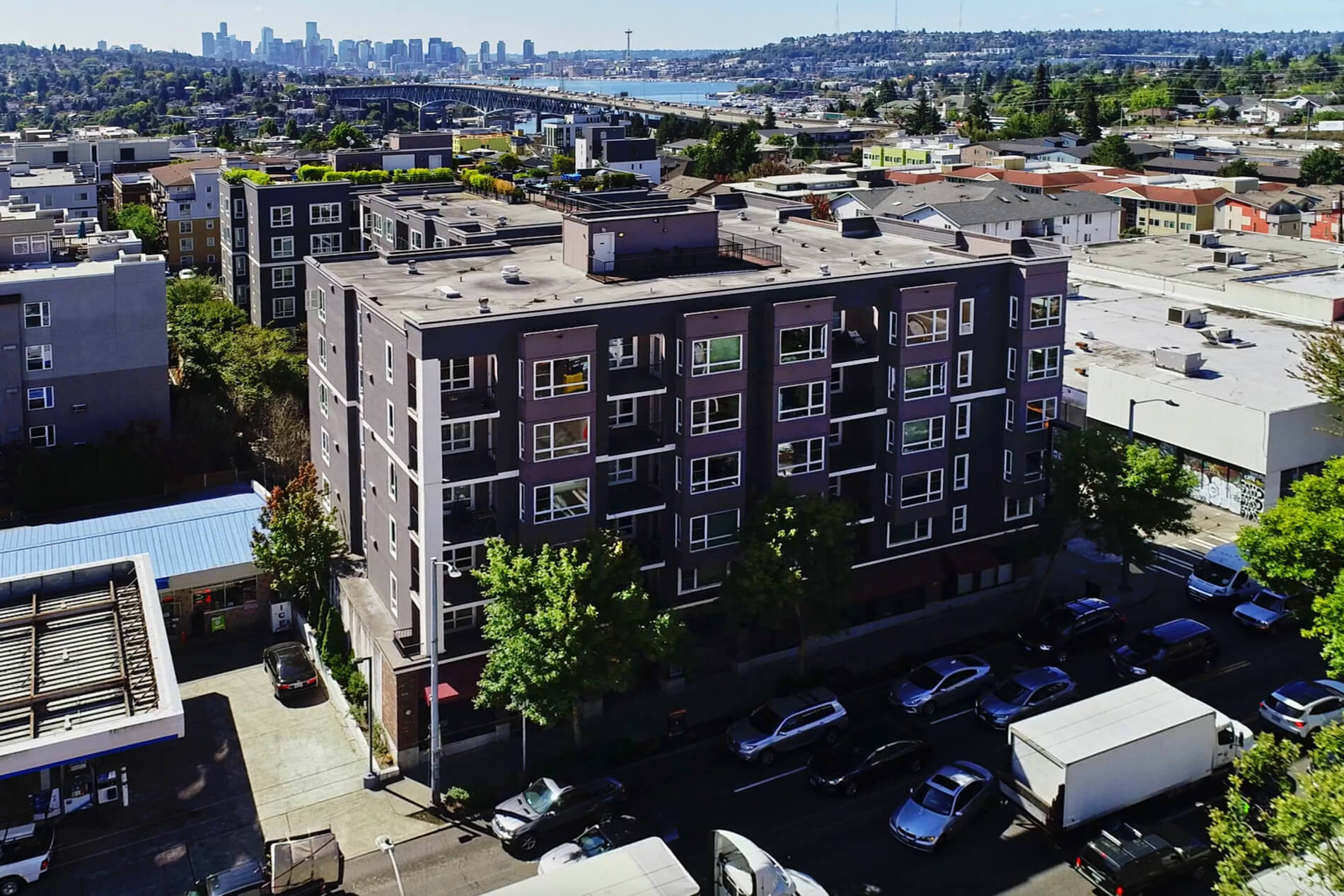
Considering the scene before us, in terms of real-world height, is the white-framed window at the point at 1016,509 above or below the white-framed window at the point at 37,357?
below

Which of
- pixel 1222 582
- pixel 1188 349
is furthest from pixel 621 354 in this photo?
pixel 1188 349

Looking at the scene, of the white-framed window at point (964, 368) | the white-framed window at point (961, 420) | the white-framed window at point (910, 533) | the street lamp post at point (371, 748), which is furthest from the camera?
the white-framed window at point (961, 420)

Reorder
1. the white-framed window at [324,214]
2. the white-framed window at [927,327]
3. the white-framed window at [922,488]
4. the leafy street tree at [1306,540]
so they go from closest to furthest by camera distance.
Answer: the leafy street tree at [1306,540] < the white-framed window at [927,327] < the white-framed window at [922,488] < the white-framed window at [324,214]

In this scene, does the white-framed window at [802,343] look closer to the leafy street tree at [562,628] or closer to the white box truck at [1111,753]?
the leafy street tree at [562,628]

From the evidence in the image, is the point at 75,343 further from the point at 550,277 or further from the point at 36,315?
the point at 550,277

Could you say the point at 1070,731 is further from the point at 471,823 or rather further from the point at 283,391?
the point at 283,391

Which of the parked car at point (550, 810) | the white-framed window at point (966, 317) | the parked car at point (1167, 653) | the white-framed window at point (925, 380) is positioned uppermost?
the white-framed window at point (966, 317)

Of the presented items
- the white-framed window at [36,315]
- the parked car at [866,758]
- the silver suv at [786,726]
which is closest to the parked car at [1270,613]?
the parked car at [866,758]

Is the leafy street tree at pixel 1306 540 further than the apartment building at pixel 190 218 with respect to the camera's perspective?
No

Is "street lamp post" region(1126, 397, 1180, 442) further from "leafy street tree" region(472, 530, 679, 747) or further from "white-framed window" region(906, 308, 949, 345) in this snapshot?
"leafy street tree" region(472, 530, 679, 747)
